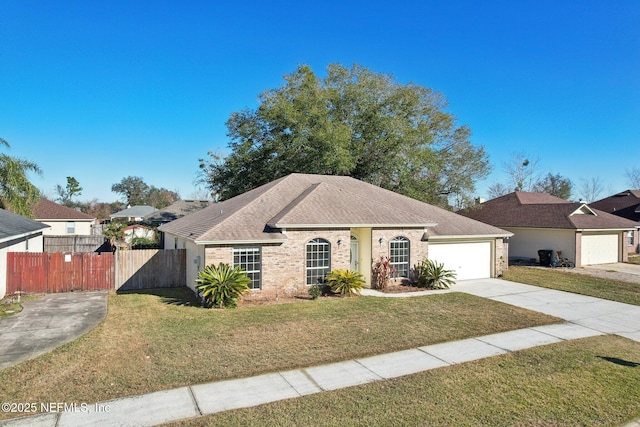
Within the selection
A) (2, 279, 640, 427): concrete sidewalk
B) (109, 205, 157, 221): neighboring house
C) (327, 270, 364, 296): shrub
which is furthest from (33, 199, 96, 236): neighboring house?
(2, 279, 640, 427): concrete sidewalk

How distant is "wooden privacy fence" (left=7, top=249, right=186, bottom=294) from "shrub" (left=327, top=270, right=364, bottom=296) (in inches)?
262

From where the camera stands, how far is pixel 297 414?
628cm

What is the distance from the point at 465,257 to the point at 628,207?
3001 cm

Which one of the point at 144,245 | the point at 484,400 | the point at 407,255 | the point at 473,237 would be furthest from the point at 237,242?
the point at 144,245

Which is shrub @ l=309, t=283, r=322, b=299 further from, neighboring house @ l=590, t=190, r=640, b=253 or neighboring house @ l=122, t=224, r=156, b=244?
neighboring house @ l=590, t=190, r=640, b=253

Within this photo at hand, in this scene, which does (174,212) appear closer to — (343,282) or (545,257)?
(343,282)

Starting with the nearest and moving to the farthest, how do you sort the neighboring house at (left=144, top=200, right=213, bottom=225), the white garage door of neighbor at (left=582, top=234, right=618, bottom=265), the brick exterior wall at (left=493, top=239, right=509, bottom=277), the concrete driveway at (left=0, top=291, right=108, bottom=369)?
the concrete driveway at (left=0, top=291, right=108, bottom=369), the brick exterior wall at (left=493, top=239, right=509, bottom=277), the white garage door of neighbor at (left=582, top=234, right=618, bottom=265), the neighboring house at (left=144, top=200, right=213, bottom=225)

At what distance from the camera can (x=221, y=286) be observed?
42.9ft

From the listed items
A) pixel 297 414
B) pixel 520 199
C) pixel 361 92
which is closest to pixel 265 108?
pixel 361 92

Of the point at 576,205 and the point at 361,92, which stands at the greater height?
the point at 361,92

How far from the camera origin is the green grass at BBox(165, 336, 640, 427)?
6156mm

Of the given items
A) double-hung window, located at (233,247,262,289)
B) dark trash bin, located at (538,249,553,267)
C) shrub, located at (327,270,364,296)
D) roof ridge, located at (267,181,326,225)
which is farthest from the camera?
dark trash bin, located at (538,249,553,267)

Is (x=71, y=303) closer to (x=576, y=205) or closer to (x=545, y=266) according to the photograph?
(x=545, y=266)

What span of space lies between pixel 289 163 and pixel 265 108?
171 inches
